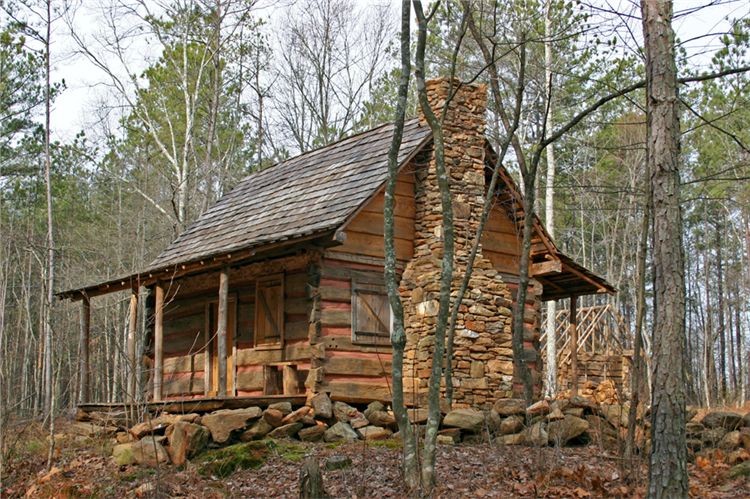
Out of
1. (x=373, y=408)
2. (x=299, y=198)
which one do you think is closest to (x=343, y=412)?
(x=373, y=408)

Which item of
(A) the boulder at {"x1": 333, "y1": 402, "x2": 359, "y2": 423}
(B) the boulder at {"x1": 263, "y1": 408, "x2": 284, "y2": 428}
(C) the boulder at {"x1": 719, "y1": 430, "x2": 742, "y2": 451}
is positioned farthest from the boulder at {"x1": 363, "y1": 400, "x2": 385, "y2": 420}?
(C) the boulder at {"x1": 719, "y1": 430, "x2": 742, "y2": 451}

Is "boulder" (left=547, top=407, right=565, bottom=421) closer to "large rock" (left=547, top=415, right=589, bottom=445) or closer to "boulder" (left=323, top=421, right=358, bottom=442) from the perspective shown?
"large rock" (left=547, top=415, right=589, bottom=445)

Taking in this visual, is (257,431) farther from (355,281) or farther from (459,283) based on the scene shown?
(459,283)

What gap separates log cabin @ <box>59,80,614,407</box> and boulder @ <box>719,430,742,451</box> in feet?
14.6

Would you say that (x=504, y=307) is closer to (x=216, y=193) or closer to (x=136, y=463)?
(x=136, y=463)

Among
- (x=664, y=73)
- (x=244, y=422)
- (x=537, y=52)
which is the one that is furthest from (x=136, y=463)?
(x=537, y=52)

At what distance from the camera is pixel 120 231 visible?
36.1 m

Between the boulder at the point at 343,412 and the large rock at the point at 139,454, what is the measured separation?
9.92 ft

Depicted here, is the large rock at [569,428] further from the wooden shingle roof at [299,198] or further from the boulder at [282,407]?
the wooden shingle roof at [299,198]

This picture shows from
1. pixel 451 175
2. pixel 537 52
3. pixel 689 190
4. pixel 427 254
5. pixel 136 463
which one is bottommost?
pixel 136 463

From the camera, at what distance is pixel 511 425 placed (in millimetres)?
14062

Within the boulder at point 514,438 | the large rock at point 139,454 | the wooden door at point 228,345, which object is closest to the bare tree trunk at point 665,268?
the boulder at point 514,438

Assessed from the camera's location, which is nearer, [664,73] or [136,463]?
[664,73]

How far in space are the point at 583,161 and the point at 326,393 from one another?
24935mm
